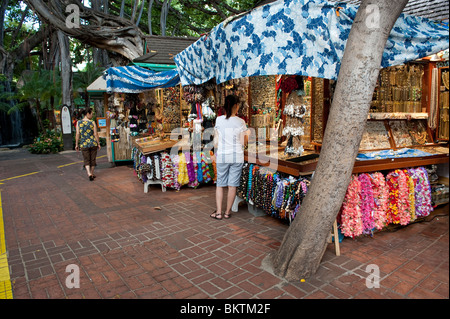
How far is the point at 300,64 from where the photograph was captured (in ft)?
12.0

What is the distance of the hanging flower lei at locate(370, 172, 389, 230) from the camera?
13.8 ft

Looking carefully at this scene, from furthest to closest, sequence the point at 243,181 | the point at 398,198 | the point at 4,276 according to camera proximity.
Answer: the point at 243,181 < the point at 398,198 < the point at 4,276

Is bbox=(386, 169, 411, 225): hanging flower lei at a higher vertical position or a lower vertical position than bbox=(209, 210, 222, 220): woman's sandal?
higher

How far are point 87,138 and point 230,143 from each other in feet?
17.1

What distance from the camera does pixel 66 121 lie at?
15.1m

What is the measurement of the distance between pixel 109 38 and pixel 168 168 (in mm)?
9415

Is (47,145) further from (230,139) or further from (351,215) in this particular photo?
(351,215)

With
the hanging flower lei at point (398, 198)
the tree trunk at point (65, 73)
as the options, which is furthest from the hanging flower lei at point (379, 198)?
the tree trunk at point (65, 73)

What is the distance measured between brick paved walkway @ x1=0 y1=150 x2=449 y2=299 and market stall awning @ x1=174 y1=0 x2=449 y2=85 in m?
2.08

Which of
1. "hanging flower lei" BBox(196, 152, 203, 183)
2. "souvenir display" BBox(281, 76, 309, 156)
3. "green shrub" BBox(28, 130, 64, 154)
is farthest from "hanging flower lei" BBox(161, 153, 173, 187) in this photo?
"green shrub" BBox(28, 130, 64, 154)

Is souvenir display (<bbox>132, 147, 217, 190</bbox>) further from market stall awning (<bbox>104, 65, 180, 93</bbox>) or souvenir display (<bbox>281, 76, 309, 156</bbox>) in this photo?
souvenir display (<bbox>281, 76, 309, 156</bbox>)

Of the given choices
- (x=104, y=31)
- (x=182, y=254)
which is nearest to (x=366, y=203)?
(x=182, y=254)
